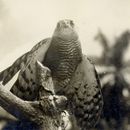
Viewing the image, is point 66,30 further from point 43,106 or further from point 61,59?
point 43,106

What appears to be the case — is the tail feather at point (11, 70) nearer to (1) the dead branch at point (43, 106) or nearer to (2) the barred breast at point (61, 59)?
(2) the barred breast at point (61, 59)

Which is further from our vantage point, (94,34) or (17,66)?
(94,34)

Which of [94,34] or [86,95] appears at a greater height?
[94,34]

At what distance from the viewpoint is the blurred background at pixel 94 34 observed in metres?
1.77

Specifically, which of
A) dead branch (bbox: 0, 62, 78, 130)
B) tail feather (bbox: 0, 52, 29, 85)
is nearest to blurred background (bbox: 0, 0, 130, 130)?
tail feather (bbox: 0, 52, 29, 85)

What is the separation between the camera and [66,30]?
5.66ft

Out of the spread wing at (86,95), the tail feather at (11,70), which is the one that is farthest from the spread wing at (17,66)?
the spread wing at (86,95)

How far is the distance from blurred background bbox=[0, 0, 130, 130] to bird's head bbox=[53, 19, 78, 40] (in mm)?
48

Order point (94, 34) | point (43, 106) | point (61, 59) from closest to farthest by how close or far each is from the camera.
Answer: point (43, 106), point (61, 59), point (94, 34)

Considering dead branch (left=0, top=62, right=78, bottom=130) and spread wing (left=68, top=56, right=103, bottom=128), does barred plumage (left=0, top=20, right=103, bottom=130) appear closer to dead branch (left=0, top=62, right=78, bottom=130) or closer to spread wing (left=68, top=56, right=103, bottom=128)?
spread wing (left=68, top=56, right=103, bottom=128)

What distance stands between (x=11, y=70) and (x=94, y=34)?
1.02 feet

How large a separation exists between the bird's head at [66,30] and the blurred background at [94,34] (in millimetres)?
48

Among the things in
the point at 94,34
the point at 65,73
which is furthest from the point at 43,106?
the point at 94,34

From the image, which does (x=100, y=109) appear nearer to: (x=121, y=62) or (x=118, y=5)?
(x=121, y=62)
